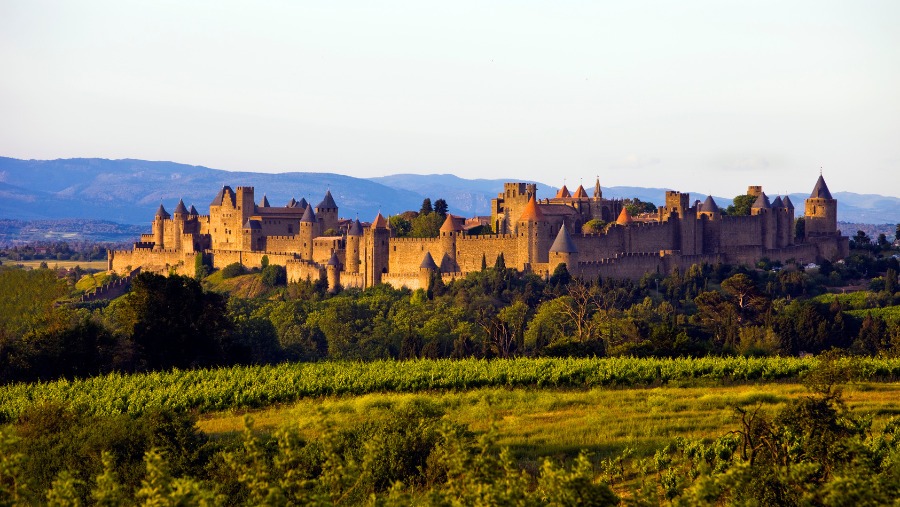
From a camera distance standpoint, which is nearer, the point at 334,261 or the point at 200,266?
the point at 334,261

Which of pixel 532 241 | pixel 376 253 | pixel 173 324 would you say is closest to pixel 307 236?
pixel 376 253

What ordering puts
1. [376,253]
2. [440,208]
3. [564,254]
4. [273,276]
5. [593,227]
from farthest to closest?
[440,208], [273,276], [376,253], [593,227], [564,254]

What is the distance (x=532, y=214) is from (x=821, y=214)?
2233cm

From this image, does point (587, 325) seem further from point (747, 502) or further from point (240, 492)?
point (747, 502)

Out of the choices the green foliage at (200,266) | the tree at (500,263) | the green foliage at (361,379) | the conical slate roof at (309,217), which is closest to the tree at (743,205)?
the tree at (500,263)

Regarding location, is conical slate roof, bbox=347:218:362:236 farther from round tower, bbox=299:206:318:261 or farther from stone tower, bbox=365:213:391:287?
round tower, bbox=299:206:318:261

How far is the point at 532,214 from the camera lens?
190 ft

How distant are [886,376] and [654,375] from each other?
6074 mm

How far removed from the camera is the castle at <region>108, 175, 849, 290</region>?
5831 cm

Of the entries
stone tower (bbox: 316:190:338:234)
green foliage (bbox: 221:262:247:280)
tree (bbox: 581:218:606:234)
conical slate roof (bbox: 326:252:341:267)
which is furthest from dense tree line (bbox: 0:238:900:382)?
stone tower (bbox: 316:190:338:234)

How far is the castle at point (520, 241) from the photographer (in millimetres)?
58312

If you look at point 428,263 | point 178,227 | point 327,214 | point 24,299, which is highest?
point 327,214

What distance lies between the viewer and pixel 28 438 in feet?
70.1

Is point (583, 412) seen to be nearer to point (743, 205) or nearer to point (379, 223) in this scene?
point (379, 223)
